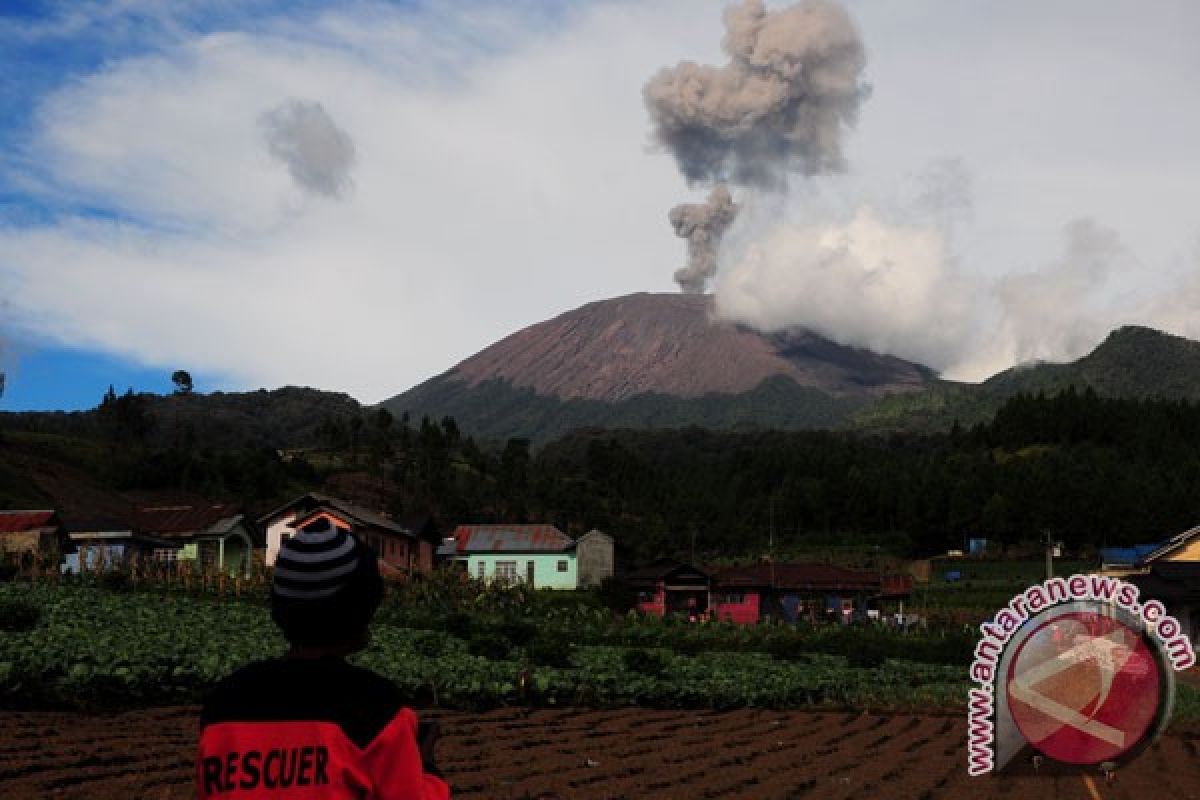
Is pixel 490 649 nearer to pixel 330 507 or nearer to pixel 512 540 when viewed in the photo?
pixel 330 507

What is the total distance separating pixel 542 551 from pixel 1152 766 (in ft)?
178

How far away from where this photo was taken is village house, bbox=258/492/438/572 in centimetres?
5828

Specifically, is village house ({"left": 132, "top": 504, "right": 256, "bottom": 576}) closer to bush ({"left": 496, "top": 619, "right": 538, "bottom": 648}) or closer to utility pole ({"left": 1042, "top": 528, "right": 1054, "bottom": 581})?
bush ({"left": 496, "top": 619, "right": 538, "bottom": 648})

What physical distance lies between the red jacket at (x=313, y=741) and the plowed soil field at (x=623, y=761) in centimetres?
698

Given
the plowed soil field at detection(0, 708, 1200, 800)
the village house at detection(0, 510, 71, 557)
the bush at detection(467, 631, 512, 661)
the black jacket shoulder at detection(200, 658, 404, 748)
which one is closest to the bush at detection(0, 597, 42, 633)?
the plowed soil field at detection(0, 708, 1200, 800)

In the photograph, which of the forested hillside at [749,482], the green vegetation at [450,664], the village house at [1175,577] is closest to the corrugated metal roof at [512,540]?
the forested hillside at [749,482]

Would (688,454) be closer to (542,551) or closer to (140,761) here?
(542,551)

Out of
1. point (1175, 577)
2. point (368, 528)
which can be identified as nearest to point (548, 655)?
point (1175, 577)

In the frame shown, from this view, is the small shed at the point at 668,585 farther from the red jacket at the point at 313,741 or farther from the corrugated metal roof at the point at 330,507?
the red jacket at the point at 313,741

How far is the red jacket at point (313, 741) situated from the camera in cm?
306

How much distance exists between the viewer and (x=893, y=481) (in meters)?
104

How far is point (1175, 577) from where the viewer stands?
151ft

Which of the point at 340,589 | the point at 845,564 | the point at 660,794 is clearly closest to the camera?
the point at 340,589

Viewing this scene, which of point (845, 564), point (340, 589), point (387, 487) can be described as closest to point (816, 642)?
point (340, 589)
